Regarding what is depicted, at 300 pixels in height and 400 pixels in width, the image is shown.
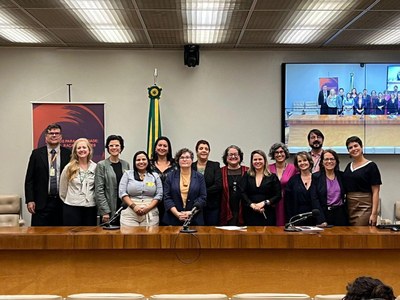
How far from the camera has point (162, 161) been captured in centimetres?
517

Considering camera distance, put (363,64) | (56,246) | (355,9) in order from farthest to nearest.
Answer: (363,64)
(355,9)
(56,246)

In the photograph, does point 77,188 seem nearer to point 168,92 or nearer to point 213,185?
point 213,185

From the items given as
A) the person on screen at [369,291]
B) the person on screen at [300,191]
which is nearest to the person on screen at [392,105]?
the person on screen at [300,191]

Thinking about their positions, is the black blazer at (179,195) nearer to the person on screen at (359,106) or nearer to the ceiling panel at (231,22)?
the ceiling panel at (231,22)

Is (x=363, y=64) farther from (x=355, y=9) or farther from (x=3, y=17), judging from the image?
(x=3, y=17)

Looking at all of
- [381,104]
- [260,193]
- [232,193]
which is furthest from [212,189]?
[381,104]

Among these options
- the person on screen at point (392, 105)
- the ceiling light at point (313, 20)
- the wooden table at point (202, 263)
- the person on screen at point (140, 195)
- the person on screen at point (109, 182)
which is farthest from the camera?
the person on screen at point (392, 105)

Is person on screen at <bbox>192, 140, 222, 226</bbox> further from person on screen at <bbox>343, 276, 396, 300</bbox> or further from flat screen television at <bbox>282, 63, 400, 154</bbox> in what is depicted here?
person on screen at <bbox>343, 276, 396, 300</bbox>

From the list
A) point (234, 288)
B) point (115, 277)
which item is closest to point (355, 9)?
point (234, 288)

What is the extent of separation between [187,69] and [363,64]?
2.56m

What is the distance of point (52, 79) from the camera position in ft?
23.8

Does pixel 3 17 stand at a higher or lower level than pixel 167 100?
higher

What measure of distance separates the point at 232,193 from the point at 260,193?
0.36 metres

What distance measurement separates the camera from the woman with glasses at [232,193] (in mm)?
5082
